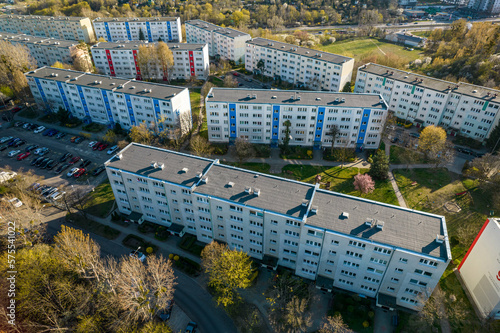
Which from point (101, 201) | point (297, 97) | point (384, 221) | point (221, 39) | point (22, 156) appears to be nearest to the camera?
point (384, 221)

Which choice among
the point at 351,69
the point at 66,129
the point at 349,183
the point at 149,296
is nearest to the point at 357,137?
the point at 349,183

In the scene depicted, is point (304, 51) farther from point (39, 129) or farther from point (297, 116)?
point (39, 129)

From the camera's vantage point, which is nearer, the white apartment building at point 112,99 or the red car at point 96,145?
the white apartment building at point 112,99

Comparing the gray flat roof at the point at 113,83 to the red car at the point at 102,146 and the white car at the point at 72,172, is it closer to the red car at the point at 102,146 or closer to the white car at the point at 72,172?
the red car at the point at 102,146

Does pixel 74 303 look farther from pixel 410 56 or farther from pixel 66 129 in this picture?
pixel 410 56

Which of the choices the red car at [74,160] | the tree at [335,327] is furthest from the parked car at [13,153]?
the tree at [335,327]

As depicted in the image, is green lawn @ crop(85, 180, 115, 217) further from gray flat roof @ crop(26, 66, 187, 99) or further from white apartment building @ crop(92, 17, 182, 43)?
white apartment building @ crop(92, 17, 182, 43)

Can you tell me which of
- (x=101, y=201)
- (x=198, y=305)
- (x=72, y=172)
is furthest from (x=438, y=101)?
(x=72, y=172)
